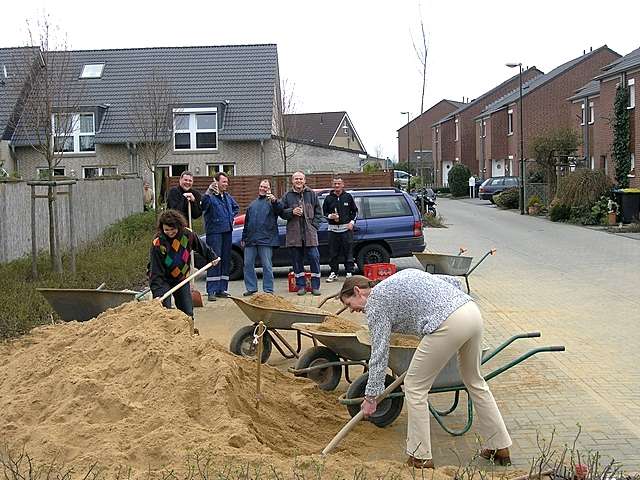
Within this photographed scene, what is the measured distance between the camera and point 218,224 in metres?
13.4

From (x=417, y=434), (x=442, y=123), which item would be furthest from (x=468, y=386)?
(x=442, y=123)

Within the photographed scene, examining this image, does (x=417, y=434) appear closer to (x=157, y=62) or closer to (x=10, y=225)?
(x=10, y=225)

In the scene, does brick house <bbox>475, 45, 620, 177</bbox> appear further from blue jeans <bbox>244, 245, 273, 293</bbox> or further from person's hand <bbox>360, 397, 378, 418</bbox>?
person's hand <bbox>360, 397, 378, 418</bbox>

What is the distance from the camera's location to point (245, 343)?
346 inches

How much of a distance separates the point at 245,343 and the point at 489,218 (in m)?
28.0

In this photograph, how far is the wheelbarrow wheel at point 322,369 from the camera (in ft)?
24.9

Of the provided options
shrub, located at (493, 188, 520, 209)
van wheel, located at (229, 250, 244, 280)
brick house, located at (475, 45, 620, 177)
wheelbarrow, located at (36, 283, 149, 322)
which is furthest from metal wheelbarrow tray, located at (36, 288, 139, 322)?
brick house, located at (475, 45, 620, 177)

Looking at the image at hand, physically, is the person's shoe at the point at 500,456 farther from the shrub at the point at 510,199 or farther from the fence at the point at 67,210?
the shrub at the point at 510,199

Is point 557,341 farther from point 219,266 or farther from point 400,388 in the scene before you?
point 219,266

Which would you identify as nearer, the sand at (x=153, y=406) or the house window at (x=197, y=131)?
the sand at (x=153, y=406)

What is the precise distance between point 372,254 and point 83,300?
837 centimetres

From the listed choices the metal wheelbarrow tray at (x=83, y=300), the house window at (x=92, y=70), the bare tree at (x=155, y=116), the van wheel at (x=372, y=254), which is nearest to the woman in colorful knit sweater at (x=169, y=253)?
the metal wheelbarrow tray at (x=83, y=300)

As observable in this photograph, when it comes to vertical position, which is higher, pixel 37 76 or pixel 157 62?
pixel 157 62

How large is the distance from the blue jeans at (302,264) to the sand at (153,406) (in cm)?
668
